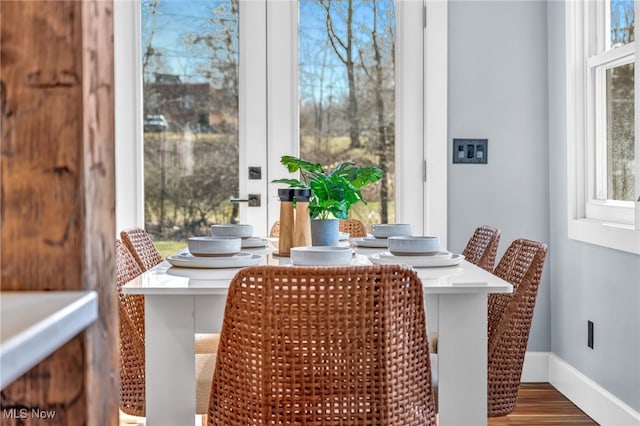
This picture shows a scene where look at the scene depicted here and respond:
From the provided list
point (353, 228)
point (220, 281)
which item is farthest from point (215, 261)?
point (353, 228)

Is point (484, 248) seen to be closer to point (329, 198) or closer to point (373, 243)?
point (373, 243)

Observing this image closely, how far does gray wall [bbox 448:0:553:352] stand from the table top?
1.69m

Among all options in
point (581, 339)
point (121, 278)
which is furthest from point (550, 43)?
point (121, 278)

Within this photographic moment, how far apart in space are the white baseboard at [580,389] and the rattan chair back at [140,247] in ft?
6.11

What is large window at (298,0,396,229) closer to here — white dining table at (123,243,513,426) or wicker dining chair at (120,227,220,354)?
wicker dining chair at (120,227,220,354)

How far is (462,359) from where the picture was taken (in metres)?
1.85

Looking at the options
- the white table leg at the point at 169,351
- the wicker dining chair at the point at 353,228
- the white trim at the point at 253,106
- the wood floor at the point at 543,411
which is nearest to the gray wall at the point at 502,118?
the wood floor at the point at 543,411

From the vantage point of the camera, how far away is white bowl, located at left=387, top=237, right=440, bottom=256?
2.17 m

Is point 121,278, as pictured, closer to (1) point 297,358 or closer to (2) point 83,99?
(1) point 297,358

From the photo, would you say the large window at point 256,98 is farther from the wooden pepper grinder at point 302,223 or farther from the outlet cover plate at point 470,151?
the wooden pepper grinder at point 302,223

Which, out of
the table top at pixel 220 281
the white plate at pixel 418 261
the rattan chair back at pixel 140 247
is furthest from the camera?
the rattan chair back at pixel 140 247

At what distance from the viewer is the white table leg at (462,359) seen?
1.84 metres

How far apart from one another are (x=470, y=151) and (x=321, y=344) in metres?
2.49

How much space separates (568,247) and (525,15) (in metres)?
1.17
